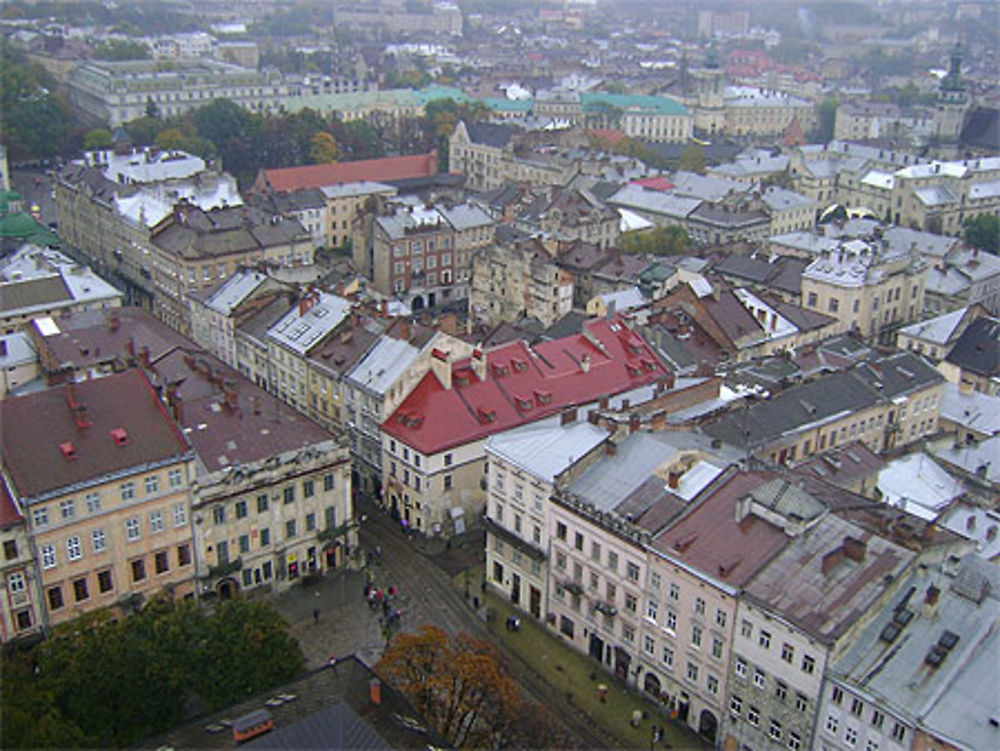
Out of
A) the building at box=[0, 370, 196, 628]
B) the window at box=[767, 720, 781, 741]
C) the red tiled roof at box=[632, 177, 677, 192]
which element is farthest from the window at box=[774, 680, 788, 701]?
the red tiled roof at box=[632, 177, 677, 192]

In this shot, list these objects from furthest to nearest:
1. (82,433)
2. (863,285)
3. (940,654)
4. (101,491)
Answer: (863,285) < (82,433) < (101,491) < (940,654)

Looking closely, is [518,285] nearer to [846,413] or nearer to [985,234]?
[846,413]

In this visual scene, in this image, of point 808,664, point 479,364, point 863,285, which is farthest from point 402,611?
point 863,285

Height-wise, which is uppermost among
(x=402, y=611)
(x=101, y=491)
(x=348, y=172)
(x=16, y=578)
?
(x=101, y=491)

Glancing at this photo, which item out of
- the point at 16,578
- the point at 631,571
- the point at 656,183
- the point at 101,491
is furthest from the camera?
the point at 656,183

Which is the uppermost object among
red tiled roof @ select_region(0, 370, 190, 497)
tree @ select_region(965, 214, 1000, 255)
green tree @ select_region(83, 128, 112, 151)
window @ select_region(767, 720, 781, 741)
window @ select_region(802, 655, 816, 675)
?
red tiled roof @ select_region(0, 370, 190, 497)

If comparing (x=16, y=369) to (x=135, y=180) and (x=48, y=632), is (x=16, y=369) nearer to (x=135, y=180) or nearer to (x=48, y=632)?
(x=48, y=632)

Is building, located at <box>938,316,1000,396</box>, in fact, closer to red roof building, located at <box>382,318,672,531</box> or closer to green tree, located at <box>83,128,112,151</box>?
red roof building, located at <box>382,318,672,531</box>
